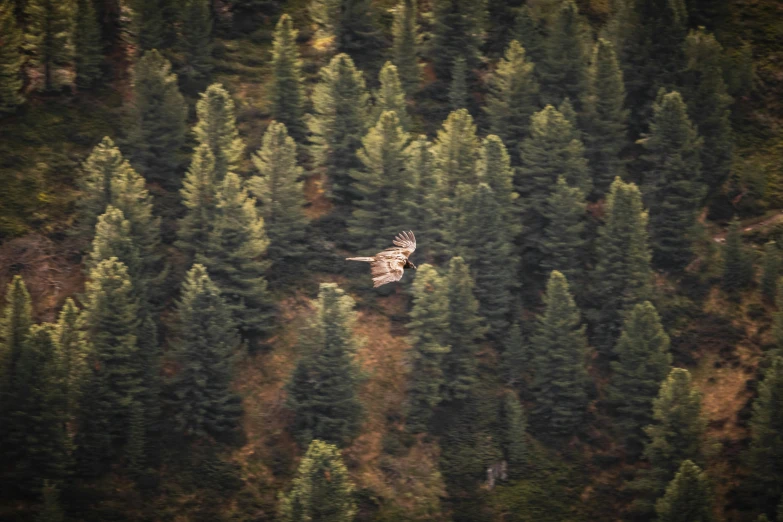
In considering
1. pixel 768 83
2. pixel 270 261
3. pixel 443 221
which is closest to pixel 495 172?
pixel 443 221

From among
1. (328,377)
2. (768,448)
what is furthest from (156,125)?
(768,448)

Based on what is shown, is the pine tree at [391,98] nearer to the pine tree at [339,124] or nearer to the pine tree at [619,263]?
the pine tree at [339,124]

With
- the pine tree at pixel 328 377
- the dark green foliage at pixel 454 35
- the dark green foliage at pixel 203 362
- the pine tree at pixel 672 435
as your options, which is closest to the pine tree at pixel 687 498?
the pine tree at pixel 672 435

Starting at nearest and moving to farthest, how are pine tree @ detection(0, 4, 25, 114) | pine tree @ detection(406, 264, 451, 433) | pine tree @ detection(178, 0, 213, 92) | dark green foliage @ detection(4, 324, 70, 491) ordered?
dark green foliage @ detection(4, 324, 70, 491), pine tree @ detection(406, 264, 451, 433), pine tree @ detection(0, 4, 25, 114), pine tree @ detection(178, 0, 213, 92)

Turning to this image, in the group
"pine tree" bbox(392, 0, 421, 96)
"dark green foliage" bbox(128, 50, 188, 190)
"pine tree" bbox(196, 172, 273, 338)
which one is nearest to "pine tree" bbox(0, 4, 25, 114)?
"dark green foliage" bbox(128, 50, 188, 190)

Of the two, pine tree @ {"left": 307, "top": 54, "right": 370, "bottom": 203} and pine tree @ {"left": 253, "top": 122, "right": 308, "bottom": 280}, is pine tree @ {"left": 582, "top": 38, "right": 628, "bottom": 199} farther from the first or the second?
pine tree @ {"left": 253, "top": 122, "right": 308, "bottom": 280}
